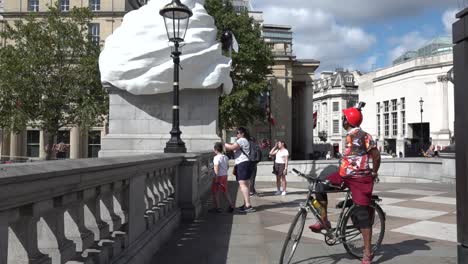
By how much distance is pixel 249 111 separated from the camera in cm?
3950

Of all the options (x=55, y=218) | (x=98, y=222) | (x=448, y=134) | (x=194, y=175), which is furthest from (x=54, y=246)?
(x=448, y=134)

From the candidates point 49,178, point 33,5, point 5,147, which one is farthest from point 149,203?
point 33,5

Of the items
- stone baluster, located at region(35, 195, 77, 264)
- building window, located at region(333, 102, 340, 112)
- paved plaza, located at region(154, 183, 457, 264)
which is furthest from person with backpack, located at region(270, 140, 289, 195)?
building window, located at region(333, 102, 340, 112)

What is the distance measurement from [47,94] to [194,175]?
2674 cm

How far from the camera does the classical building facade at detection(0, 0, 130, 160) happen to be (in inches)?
1987

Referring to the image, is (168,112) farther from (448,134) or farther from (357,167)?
(448,134)

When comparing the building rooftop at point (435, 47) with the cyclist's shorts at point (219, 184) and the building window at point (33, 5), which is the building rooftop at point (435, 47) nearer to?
the building window at point (33, 5)

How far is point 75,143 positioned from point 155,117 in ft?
131

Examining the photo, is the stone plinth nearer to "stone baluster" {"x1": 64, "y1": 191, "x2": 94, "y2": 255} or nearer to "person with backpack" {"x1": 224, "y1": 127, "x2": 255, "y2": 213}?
"person with backpack" {"x1": 224, "y1": 127, "x2": 255, "y2": 213}

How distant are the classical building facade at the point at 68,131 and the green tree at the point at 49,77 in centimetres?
1610

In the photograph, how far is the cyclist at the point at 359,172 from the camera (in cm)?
570

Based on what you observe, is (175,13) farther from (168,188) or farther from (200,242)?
(200,242)

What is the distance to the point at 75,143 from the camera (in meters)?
51.1

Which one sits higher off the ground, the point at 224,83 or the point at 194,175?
the point at 224,83
